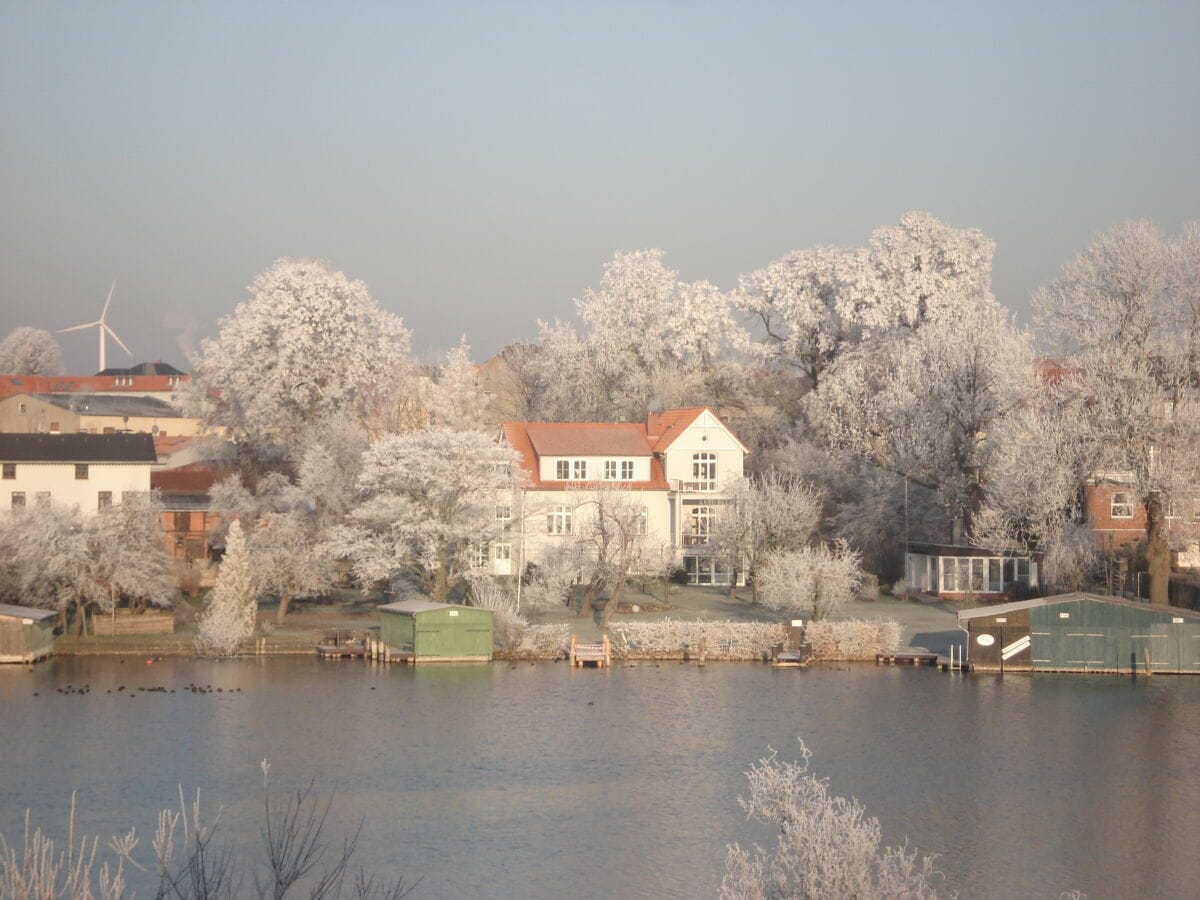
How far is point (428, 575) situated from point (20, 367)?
98.3 metres

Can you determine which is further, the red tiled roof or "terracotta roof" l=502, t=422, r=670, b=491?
the red tiled roof

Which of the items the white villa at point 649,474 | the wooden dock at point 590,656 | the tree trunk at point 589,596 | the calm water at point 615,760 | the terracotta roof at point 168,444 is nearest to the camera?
the calm water at point 615,760

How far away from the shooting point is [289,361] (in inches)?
2415

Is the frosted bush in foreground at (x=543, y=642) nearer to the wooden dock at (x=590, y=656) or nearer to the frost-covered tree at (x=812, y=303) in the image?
the wooden dock at (x=590, y=656)

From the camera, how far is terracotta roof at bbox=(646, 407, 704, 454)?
59062 millimetres

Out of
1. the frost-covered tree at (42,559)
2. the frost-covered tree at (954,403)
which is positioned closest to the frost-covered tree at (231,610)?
the frost-covered tree at (42,559)

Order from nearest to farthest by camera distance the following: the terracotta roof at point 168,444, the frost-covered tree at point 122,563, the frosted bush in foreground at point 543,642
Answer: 1. the frosted bush in foreground at point 543,642
2. the frost-covered tree at point 122,563
3. the terracotta roof at point 168,444

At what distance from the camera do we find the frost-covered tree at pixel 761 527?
5297cm

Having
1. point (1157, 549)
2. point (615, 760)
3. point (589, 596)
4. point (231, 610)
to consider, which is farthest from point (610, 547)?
point (615, 760)

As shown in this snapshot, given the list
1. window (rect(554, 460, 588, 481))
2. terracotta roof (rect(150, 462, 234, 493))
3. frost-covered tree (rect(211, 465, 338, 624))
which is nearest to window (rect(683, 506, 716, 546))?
window (rect(554, 460, 588, 481))

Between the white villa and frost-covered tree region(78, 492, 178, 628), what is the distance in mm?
13911

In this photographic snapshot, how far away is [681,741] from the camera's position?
3216 cm

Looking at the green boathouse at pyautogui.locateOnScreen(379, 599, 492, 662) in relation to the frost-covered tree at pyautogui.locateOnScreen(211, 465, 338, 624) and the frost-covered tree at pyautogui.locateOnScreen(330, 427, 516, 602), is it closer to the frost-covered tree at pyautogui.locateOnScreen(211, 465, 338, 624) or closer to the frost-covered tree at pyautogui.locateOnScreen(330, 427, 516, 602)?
the frost-covered tree at pyautogui.locateOnScreen(330, 427, 516, 602)

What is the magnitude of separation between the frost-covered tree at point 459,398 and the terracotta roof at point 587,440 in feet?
28.9
